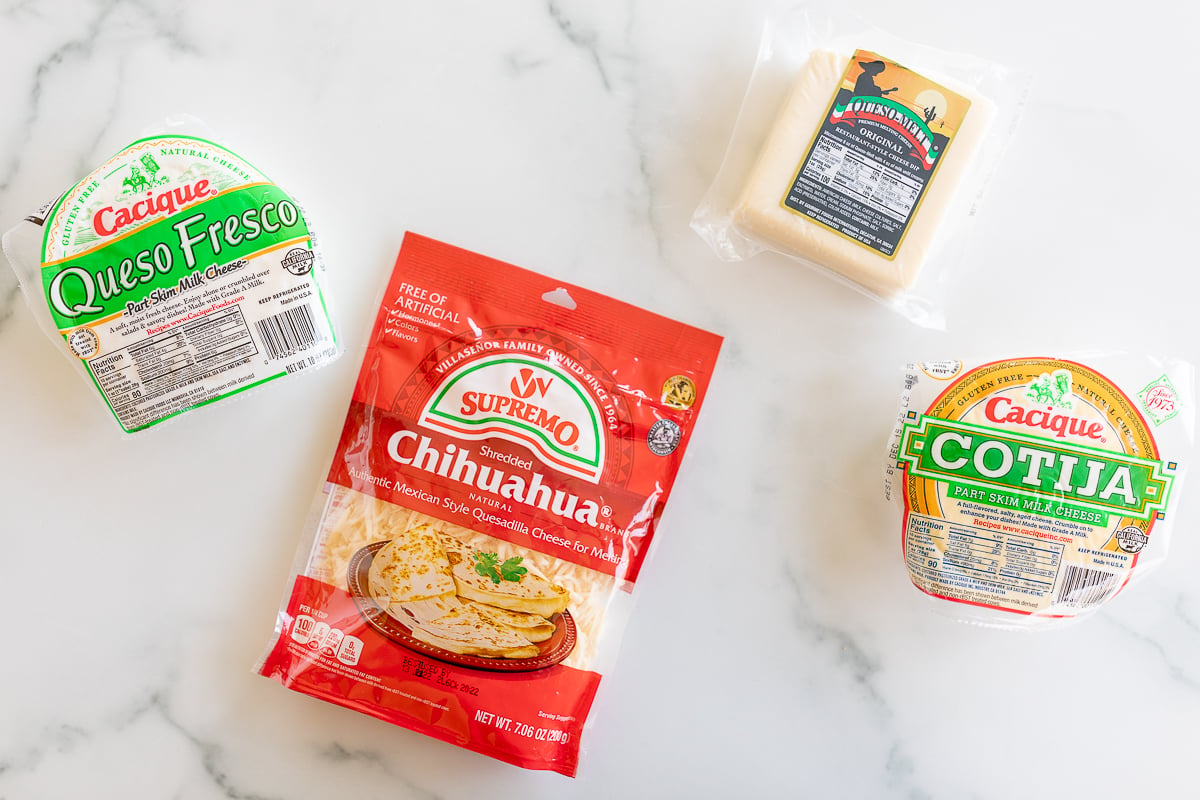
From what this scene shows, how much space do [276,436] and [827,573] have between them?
90 cm

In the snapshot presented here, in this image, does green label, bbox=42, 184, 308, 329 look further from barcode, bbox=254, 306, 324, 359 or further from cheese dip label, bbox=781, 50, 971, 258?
cheese dip label, bbox=781, 50, 971, 258

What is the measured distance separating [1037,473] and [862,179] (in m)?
0.49

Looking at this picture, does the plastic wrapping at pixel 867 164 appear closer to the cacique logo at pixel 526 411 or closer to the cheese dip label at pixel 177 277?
the cacique logo at pixel 526 411

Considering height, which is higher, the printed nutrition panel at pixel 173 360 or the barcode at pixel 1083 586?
the barcode at pixel 1083 586

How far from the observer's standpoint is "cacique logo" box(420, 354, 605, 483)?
1193 millimetres

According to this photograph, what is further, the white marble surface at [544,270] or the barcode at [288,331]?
the white marble surface at [544,270]

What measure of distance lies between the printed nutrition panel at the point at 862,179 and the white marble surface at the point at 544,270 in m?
0.15

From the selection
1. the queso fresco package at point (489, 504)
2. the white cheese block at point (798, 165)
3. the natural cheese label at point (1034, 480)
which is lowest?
the queso fresco package at point (489, 504)


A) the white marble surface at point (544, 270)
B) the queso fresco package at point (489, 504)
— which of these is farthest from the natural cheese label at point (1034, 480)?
the queso fresco package at point (489, 504)

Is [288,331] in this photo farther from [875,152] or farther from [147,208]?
[875,152]

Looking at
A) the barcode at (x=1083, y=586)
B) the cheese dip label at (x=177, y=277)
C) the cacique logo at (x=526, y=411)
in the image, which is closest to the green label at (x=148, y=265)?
the cheese dip label at (x=177, y=277)

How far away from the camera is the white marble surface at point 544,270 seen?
1.25m

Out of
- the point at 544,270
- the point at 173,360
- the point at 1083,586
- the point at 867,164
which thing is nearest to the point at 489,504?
the point at 544,270

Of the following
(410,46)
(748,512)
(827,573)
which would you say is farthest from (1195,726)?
(410,46)
